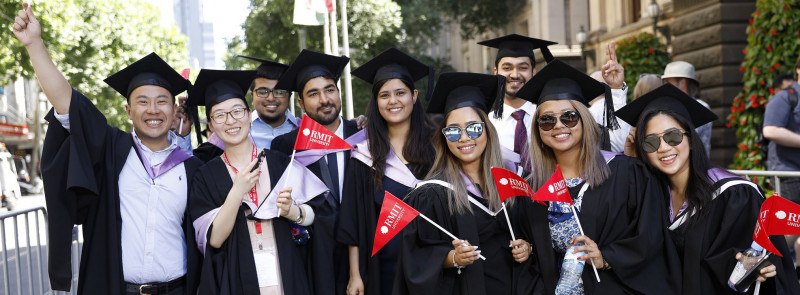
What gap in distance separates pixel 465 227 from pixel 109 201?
6.16 feet

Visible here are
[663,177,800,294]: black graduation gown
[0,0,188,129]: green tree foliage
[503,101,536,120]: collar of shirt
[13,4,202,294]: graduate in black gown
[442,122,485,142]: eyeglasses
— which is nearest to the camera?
[663,177,800,294]: black graduation gown

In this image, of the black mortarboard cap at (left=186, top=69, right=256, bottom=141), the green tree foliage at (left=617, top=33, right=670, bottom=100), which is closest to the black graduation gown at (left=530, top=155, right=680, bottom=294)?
the black mortarboard cap at (left=186, top=69, right=256, bottom=141)

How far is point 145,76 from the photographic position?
4.80m

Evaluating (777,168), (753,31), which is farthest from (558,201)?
(753,31)

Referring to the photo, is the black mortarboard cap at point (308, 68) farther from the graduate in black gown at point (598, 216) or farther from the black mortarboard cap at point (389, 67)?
the graduate in black gown at point (598, 216)

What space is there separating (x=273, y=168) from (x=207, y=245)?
0.55 metres

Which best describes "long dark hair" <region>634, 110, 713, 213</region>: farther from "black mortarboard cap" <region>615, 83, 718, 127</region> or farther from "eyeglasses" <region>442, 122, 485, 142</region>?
"eyeglasses" <region>442, 122, 485, 142</region>

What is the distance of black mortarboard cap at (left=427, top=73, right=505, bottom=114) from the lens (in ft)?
15.5

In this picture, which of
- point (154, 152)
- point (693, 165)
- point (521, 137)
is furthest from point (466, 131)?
point (154, 152)

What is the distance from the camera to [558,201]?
160 inches

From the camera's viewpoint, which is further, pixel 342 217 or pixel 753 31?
pixel 753 31

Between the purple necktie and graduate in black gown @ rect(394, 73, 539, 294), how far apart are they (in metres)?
0.57

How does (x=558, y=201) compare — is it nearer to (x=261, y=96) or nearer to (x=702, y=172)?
(x=702, y=172)

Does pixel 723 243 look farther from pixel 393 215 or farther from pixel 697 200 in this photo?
pixel 393 215
